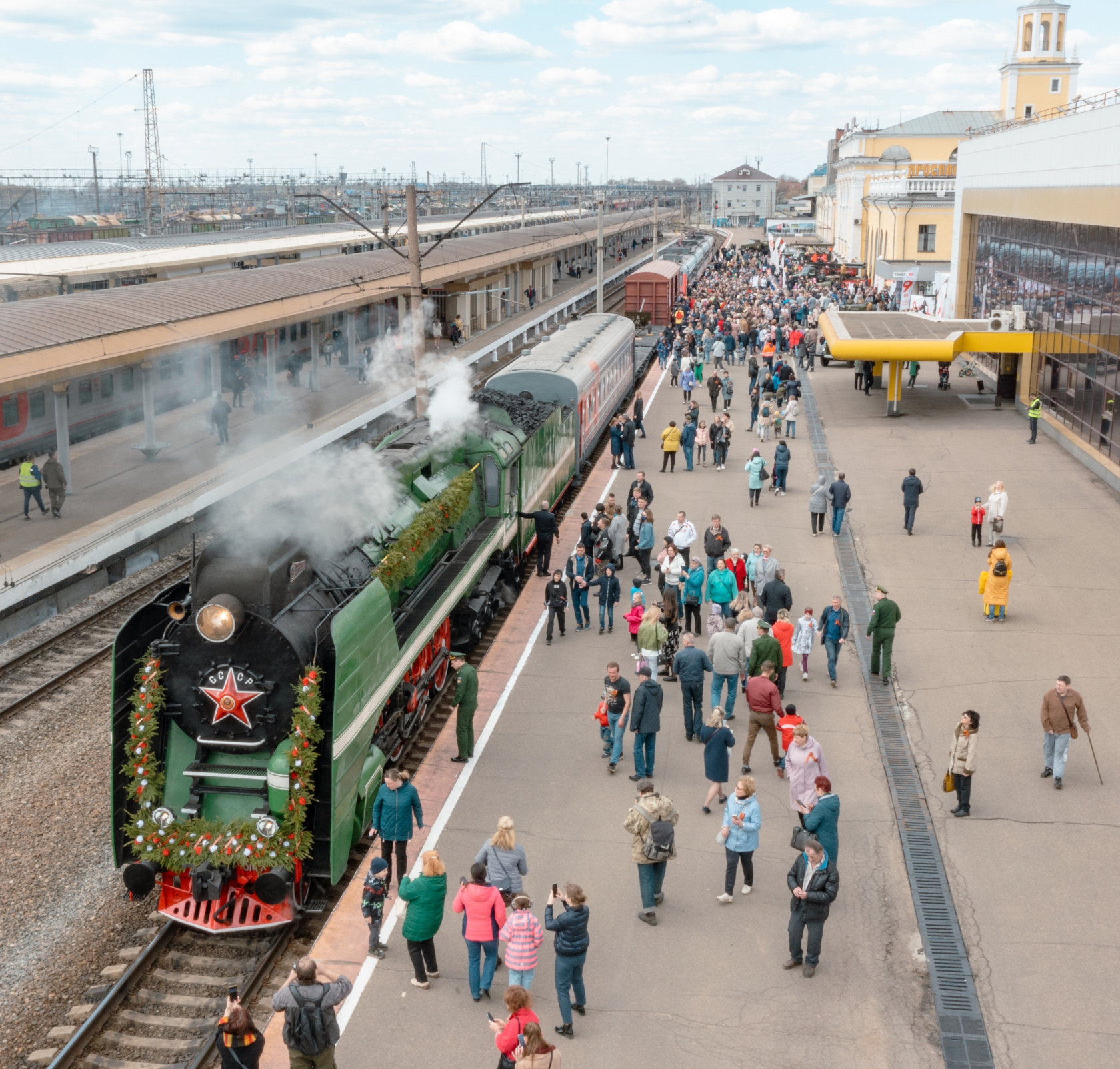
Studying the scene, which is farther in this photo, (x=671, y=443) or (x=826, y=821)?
(x=671, y=443)

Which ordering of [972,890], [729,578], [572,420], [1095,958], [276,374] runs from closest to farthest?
[1095,958] < [972,890] < [729,578] < [572,420] < [276,374]

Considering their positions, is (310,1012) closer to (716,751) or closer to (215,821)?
(215,821)

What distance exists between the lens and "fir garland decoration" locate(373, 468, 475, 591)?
11172mm

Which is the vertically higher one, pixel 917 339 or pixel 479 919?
pixel 917 339

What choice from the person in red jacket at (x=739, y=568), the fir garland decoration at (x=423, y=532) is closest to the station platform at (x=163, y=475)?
the fir garland decoration at (x=423, y=532)

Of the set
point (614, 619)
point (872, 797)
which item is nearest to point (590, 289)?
point (614, 619)

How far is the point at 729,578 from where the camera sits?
14.7 meters

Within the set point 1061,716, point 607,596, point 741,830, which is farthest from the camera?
point 607,596

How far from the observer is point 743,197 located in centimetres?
18012

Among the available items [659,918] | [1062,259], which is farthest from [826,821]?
[1062,259]

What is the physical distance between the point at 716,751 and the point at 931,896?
2.21 meters

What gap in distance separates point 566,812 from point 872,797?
3.05 m

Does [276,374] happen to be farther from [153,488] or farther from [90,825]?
[90,825]

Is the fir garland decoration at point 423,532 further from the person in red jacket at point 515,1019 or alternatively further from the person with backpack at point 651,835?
the person in red jacket at point 515,1019
